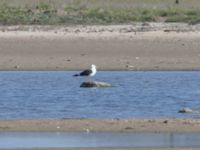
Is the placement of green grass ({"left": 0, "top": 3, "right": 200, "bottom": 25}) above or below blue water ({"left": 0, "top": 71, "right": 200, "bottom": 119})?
above

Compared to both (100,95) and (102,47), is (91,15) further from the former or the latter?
(100,95)

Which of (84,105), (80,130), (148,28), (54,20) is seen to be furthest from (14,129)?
(54,20)

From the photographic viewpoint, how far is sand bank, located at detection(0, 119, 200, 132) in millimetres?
12898

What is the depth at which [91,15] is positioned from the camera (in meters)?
30.6

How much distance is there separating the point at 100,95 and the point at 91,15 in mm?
13396

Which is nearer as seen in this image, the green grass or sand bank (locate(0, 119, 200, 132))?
sand bank (locate(0, 119, 200, 132))

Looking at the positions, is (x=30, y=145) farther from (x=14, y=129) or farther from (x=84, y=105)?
(x=84, y=105)

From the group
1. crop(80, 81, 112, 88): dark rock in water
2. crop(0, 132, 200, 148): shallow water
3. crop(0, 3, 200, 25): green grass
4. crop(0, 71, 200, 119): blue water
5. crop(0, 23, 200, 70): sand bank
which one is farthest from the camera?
crop(0, 3, 200, 25): green grass

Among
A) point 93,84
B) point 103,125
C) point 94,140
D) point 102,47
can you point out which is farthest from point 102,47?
point 94,140

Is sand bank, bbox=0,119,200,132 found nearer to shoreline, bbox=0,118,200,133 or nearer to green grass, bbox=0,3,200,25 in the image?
shoreline, bbox=0,118,200,133

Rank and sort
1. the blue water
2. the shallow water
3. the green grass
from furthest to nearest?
1. the green grass
2. the blue water
3. the shallow water

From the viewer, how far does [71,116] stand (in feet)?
47.9

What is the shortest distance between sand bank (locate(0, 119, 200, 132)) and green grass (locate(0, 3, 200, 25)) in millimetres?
15133

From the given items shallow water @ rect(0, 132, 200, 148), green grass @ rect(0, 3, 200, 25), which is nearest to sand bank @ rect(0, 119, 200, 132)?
shallow water @ rect(0, 132, 200, 148)
